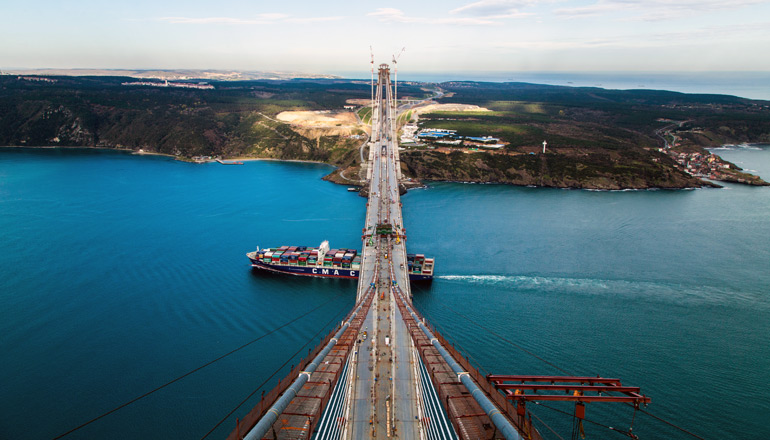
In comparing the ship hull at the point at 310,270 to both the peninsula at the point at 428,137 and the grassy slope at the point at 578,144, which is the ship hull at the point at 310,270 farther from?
the grassy slope at the point at 578,144

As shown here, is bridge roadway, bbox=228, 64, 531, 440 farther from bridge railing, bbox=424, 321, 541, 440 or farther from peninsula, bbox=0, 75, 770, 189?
peninsula, bbox=0, 75, 770, 189

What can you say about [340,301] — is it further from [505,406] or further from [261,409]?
[505,406]

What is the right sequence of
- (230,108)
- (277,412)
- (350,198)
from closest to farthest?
1. (277,412)
2. (350,198)
3. (230,108)

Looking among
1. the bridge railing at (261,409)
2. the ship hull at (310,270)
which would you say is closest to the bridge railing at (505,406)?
the bridge railing at (261,409)

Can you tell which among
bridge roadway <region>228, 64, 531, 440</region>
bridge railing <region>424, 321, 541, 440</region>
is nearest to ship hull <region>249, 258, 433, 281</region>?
bridge roadway <region>228, 64, 531, 440</region>

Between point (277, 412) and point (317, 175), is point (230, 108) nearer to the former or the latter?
point (317, 175)

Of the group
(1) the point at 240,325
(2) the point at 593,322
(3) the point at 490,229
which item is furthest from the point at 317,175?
(2) the point at 593,322

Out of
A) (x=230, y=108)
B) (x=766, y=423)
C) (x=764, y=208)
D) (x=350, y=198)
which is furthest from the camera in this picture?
(x=230, y=108)
